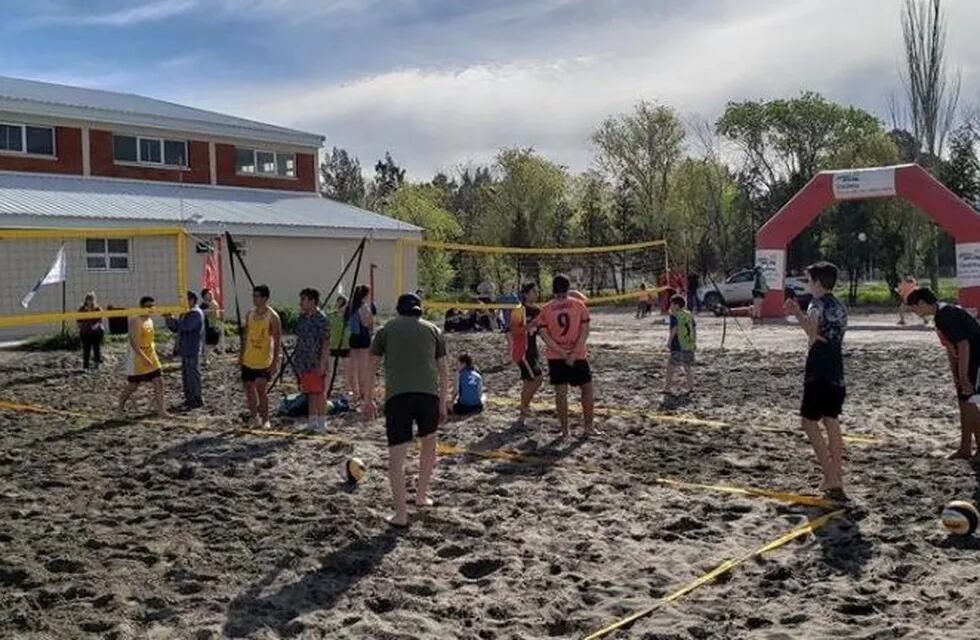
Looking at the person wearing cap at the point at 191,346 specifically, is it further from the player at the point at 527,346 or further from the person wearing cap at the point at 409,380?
the person wearing cap at the point at 409,380

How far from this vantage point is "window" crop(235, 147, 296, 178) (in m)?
32.9

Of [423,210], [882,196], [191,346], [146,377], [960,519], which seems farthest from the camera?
[423,210]

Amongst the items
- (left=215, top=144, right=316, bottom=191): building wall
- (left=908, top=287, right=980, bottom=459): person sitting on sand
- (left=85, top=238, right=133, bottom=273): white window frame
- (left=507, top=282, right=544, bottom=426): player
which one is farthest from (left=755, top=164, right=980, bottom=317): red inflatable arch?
(left=85, top=238, right=133, bottom=273): white window frame

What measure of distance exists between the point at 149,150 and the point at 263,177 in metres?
4.10

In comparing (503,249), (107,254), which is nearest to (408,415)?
(503,249)

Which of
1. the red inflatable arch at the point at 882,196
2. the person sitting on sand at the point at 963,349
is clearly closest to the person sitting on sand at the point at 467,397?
the person sitting on sand at the point at 963,349

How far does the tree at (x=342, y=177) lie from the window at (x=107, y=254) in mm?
37341

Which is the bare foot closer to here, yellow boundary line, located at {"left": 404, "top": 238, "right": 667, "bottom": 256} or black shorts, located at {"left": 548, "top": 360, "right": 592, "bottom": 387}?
black shorts, located at {"left": 548, "top": 360, "right": 592, "bottom": 387}

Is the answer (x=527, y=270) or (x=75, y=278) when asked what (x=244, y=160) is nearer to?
(x=75, y=278)

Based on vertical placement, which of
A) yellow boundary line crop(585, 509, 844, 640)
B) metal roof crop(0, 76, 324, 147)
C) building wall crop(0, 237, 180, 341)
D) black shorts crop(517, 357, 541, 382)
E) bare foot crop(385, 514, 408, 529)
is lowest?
yellow boundary line crop(585, 509, 844, 640)

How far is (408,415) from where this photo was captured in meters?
7.00

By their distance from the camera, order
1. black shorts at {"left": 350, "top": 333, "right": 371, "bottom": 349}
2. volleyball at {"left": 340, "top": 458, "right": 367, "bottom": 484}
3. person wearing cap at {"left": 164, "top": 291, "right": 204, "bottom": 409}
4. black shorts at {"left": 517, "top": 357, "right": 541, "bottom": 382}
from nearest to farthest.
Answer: volleyball at {"left": 340, "top": 458, "right": 367, "bottom": 484}, black shorts at {"left": 517, "top": 357, "right": 541, "bottom": 382}, black shorts at {"left": 350, "top": 333, "right": 371, "bottom": 349}, person wearing cap at {"left": 164, "top": 291, "right": 204, "bottom": 409}

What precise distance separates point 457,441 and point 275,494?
248 cm

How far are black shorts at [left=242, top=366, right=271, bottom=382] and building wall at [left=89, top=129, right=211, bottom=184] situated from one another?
66.8 feet
